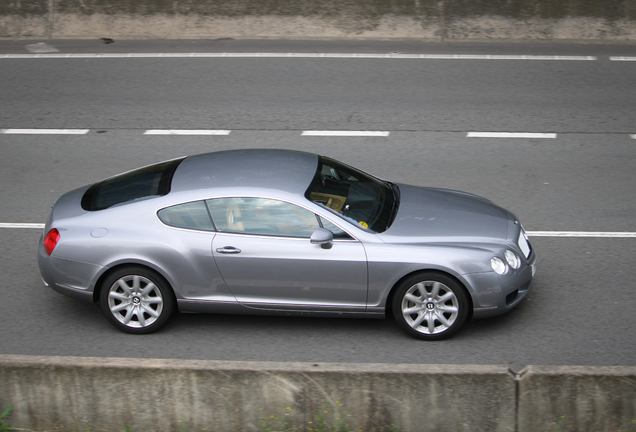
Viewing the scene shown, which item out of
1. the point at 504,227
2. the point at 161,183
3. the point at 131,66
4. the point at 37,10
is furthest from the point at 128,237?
the point at 37,10

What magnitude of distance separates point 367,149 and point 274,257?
4481 mm

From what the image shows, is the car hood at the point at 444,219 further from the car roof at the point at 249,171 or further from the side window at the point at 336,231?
the car roof at the point at 249,171

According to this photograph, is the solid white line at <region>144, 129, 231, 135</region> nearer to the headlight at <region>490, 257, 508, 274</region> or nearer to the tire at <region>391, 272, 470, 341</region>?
the tire at <region>391, 272, 470, 341</region>

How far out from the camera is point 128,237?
6152 millimetres

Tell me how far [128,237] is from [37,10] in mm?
10886

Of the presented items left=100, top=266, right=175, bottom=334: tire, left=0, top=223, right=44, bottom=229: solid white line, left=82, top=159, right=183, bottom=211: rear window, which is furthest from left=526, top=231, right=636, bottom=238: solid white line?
left=0, top=223, right=44, bottom=229: solid white line

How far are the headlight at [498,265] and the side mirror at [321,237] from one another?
1336 mm

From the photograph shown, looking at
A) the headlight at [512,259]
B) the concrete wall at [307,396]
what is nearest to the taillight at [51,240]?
the concrete wall at [307,396]

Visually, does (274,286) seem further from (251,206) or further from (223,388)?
(223,388)

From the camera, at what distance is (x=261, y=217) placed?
6.14 m

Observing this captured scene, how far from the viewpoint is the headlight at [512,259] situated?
6.14 metres

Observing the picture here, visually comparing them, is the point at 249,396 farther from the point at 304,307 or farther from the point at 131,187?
the point at 131,187

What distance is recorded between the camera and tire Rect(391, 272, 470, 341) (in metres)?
5.96

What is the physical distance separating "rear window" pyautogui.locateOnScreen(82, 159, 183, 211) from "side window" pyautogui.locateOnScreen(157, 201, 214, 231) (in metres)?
0.22
